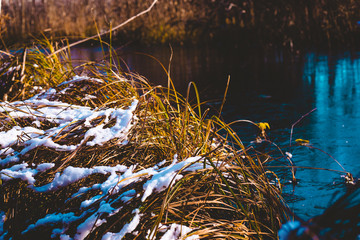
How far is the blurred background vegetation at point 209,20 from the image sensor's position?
705 cm

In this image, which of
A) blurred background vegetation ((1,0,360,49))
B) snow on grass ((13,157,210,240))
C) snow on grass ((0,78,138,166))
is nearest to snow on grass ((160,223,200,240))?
snow on grass ((13,157,210,240))

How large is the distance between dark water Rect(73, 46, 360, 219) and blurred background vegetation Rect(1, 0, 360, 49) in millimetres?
564

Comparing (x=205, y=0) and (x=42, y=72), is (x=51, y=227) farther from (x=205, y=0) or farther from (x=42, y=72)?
(x=205, y=0)

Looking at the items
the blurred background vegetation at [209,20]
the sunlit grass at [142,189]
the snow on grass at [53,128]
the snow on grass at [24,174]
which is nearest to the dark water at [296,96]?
the sunlit grass at [142,189]

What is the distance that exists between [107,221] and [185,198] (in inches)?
10.5

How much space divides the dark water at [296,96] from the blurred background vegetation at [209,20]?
56cm

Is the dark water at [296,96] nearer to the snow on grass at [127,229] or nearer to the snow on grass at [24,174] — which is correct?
the snow on grass at [127,229]

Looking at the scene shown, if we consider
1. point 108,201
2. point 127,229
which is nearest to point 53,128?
point 108,201

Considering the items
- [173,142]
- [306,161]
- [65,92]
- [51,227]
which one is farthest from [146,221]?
[306,161]

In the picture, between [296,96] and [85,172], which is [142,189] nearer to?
[85,172]

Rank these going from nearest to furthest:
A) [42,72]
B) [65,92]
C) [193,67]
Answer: [65,92], [42,72], [193,67]

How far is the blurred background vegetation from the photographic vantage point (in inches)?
277

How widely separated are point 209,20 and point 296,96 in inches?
185

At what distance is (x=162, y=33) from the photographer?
8.95 m
